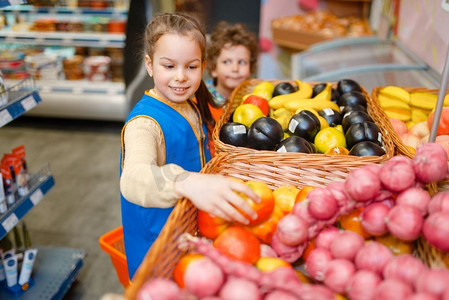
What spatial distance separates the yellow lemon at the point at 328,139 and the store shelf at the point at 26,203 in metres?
1.61

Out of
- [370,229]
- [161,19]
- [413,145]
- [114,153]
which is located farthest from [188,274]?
[114,153]

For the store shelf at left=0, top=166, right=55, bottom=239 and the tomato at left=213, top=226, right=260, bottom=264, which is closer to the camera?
the tomato at left=213, top=226, right=260, bottom=264

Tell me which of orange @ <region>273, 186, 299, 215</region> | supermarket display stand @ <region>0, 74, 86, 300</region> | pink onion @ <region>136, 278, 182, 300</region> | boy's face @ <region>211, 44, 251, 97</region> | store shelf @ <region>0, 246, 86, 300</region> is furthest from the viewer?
boy's face @ <region>211, 44, 251, 97</region>

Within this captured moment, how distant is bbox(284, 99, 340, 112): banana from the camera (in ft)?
5.97

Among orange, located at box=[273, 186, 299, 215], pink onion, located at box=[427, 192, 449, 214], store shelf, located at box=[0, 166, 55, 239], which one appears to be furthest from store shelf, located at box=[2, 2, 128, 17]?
pink onion, located at box=[427, 192, 449, 214]

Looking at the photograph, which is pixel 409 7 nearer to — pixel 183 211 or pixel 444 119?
pixel 444 119

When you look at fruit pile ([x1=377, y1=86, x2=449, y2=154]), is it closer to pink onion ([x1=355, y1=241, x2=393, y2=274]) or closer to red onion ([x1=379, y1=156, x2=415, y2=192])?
red onion ([x1=379, y1=156, x2=415, y2=192])

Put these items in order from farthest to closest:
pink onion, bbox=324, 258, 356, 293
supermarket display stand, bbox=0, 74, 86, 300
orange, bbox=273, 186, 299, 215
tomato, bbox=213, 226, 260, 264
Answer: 1. supermarket display stand, bbox=0, 74, 86, 300
2. orange, bbox=273, 186, 299, 215
3. tomato, bbox=213, 226, 260, 264
4. pink onion, bbox=324, 258, 356, 293

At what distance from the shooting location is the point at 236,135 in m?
1.49

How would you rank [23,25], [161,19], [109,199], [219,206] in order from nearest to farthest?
[219,206] → [161,19] → [109,199] → [23,25]

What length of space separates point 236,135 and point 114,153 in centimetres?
323

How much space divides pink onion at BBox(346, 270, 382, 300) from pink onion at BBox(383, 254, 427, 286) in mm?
31

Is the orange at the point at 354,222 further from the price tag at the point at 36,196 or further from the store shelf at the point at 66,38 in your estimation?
the store shelf at the point at 66,38

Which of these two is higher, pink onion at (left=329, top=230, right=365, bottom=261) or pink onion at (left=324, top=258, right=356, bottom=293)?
pink onion at (left=329, top=230, right=365, bottom=261)
